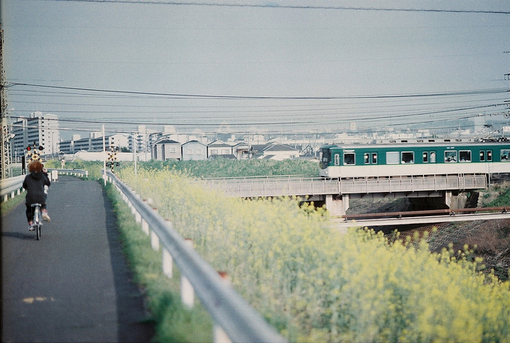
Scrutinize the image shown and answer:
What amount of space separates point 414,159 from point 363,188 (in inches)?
234

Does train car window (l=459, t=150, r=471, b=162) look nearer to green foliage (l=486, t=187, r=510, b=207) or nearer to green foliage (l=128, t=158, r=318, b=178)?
green foliage (l=486, t=187, r=510, b=207)

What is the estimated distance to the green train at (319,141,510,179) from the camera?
122 feet

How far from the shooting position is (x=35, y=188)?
1030cm

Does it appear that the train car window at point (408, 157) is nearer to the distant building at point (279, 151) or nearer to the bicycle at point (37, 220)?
the bicycle at point (37, 220)

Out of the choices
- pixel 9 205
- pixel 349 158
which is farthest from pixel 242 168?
pixel 9 205

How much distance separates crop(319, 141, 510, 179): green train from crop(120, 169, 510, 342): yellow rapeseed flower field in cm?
2765

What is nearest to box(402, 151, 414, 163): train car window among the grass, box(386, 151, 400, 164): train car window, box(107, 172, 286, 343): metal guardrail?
box(386, 151, 400, 164): train car window

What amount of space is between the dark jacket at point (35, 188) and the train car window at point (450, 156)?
33677 millimetres

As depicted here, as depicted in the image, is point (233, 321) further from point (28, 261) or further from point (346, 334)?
point (28, 261)

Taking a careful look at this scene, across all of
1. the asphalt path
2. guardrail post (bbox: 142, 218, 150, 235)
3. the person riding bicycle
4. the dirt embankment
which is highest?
the person riding bicycle

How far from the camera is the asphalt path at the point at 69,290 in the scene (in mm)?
4742

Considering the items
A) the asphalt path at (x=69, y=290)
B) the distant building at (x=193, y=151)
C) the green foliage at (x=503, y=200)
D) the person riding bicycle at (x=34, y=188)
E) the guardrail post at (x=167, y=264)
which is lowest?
the green foliage at (x=503, y=200)

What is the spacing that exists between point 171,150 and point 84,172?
45.5 metres

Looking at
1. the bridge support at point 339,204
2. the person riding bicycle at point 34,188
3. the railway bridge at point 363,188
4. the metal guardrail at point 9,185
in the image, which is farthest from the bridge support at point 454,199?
the person riding bicycle at point 34,188
